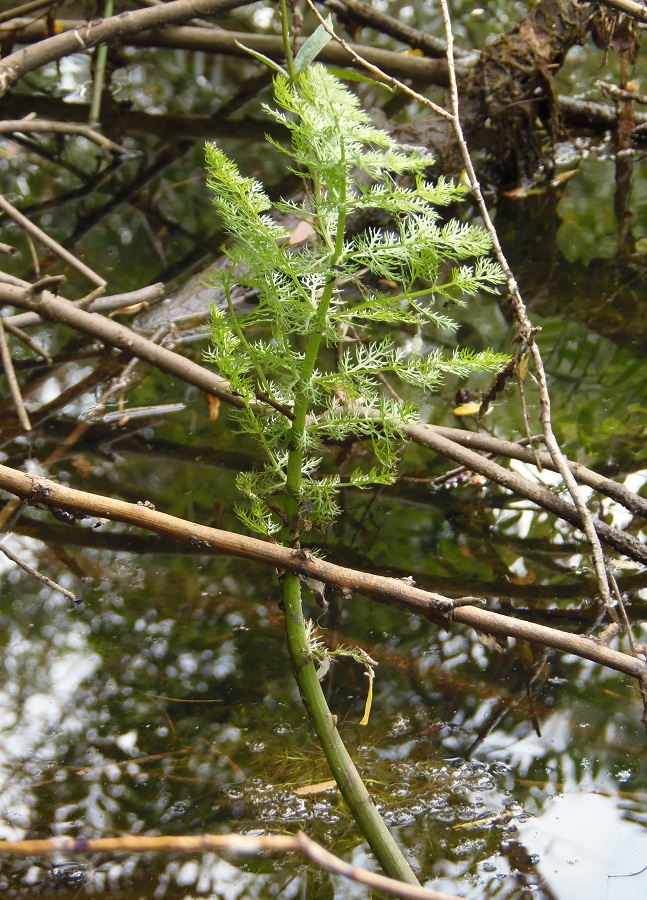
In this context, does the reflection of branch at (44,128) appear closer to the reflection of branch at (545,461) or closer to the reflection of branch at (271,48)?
the reflection of branch at (271,48)

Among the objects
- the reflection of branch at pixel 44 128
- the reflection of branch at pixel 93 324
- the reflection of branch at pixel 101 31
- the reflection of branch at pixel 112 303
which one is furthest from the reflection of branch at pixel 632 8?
the reflection of branch at pixel 44 128

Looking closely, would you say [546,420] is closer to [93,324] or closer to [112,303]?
[93,324]

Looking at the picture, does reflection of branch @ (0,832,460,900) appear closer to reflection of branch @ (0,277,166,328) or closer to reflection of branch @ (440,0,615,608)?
reflection of branch @ (440,0,615,608)

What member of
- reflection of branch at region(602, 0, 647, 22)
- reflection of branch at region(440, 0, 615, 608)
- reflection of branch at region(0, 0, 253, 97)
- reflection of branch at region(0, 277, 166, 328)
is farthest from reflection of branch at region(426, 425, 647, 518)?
reflection of branch at region(0, 0, 253, 97)

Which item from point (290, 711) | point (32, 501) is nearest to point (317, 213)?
point (32, 501)

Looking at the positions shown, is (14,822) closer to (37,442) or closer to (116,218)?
(37,442)

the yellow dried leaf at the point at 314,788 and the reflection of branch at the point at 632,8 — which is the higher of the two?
the reflection of branch at the point at 632,8
